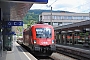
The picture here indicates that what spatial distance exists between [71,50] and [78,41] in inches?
698

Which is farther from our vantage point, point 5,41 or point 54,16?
point 54,16

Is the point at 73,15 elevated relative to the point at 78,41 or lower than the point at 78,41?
elevated

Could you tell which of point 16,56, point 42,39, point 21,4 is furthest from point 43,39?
point 21,4

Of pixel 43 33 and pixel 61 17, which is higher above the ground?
pixel 61 17

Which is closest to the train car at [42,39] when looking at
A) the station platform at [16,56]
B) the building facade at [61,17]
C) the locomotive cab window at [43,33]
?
the locomotive cab window at [43,33]

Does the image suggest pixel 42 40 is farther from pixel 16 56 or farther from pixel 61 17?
pixel 61 17

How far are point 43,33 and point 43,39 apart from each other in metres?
0.69

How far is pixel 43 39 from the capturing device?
67.7ft

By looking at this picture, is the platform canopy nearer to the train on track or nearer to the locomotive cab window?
the train on track

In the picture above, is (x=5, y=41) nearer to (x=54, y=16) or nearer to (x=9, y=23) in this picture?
(x=9, y=23)

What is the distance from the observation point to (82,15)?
102 m

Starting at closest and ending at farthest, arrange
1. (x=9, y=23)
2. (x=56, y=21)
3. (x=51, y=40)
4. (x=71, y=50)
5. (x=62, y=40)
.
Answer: (x=9, y=23), (x=51, y=40), (x=71, y=50), (x=62, y=40), (x=56, y=21)

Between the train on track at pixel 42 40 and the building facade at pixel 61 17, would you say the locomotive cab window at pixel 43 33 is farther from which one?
the building facade at pixel 61 17

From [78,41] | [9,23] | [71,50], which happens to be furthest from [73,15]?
[9,23]
